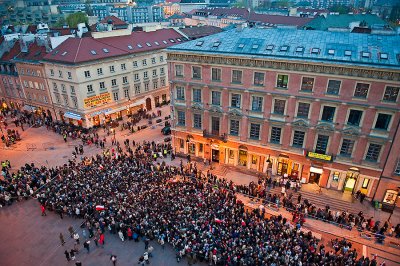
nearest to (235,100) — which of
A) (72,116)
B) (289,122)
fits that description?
(289,122)

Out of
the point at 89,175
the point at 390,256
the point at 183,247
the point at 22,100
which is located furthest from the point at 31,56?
the point at 390,256

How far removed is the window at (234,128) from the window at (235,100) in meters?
2.36

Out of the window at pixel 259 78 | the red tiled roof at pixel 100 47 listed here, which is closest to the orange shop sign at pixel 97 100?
the red tiled roof at pixel 100 47

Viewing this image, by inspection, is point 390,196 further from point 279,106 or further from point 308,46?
point 308,46

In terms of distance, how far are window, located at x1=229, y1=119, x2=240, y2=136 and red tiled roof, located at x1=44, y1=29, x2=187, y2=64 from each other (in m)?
30.5

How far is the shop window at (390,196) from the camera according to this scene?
108ft

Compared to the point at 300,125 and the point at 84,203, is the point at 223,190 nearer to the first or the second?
the point at 300,125

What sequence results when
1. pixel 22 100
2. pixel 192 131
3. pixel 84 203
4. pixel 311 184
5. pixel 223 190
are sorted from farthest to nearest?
pixel 22 100, pixel 192 131, pixel 311 184, pixel 223 190, pixel 84 203

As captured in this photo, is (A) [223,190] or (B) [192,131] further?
(B) [192,131]

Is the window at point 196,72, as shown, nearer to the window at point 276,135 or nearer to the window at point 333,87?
the window at point 276,135

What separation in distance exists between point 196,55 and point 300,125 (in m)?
16.9

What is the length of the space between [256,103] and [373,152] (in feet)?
49.5

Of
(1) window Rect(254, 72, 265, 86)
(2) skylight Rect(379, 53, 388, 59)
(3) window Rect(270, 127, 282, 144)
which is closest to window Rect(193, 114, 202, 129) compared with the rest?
(1) window Rect(254, 72, 265, 86)

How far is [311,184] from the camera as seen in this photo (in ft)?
124
